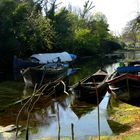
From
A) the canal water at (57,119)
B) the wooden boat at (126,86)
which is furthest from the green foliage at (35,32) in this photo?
the wooden boat at (126,86)

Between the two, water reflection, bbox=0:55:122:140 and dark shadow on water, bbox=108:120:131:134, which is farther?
water reflection, bbox=0:55:122:140

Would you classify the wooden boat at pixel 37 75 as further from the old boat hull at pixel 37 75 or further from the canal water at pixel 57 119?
the canal water at pixel 57 119

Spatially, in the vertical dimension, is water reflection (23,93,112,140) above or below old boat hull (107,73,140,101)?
below

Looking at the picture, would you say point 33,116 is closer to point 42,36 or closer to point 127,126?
point 127,126

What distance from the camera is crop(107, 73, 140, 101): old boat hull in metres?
25.1

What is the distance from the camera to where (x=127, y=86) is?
25234mm

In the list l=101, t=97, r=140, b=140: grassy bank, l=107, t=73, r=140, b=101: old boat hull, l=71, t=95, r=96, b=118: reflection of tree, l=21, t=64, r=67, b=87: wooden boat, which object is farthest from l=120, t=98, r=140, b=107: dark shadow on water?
l=21, t=64, r=67, b=87: wooden boat

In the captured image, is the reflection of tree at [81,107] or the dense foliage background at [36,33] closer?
the reflection of tree at [81,107]

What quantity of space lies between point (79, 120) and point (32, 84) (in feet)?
47.9

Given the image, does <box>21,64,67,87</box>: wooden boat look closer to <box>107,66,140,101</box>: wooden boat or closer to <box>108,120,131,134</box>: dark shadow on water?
<box>107,66,140,101</box>: wooden boat

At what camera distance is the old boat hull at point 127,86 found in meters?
25.1

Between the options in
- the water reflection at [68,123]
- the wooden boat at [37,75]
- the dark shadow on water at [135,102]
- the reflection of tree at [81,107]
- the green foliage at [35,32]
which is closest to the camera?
the water reflection at [68,123]

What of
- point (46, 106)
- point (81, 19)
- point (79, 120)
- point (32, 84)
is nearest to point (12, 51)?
point (32, 84)

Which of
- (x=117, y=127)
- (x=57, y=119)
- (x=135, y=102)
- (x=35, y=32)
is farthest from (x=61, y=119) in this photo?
(x=35, y=32)
